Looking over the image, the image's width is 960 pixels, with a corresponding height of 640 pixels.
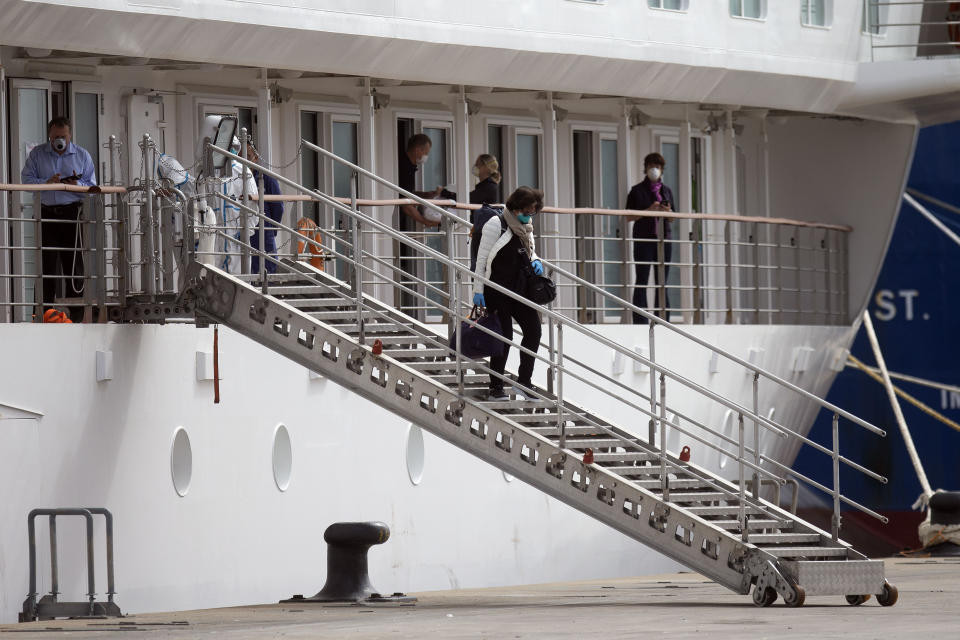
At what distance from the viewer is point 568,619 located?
11.1 meters

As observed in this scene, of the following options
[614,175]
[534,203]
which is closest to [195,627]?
[534,203]

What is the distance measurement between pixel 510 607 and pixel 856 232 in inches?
374

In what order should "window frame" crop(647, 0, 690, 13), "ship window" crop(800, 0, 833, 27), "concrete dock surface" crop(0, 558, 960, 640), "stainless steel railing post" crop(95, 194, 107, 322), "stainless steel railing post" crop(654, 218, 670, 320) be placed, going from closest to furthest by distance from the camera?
"concrete dock surface" crop(0, 558, 960, 640) < "stainless steel railing post" crop(95, 194, 107, 322) < "stainless steel railing post" crop(654, 218, 670, 320) < "window frame" crop(647, 0, 690, 13) < "ship window" crop(800, 0, 833, 27)

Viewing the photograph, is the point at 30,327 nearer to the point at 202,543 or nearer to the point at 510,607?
the point at 202,543

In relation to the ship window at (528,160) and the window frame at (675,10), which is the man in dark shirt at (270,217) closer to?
the ship window at (528,160)

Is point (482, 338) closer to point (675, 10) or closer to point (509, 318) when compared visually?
point (509, 318)

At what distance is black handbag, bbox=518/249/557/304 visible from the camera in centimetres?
1252

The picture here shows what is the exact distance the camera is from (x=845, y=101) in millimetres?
19562

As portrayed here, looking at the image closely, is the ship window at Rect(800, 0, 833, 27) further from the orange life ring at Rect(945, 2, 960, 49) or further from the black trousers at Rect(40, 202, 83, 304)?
the black trousers at Rect(40, 202, 83, 304)

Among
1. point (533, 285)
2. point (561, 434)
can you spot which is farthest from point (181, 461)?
point (561, 434)

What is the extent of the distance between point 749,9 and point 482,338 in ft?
24.0

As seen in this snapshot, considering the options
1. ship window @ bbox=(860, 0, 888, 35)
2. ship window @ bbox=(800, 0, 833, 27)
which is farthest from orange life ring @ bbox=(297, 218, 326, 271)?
ship window @ bbox=(860, 0, 888, 35)

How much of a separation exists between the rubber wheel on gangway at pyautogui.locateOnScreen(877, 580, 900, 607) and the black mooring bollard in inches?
120

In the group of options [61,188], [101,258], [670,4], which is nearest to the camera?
[61,188]
